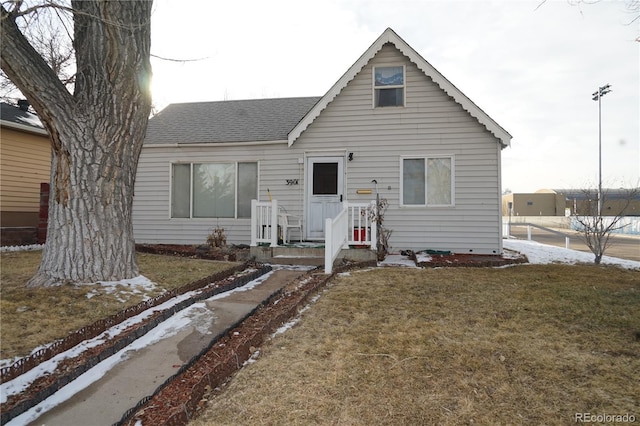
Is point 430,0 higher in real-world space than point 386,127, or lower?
higher

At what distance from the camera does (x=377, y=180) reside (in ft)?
31.7

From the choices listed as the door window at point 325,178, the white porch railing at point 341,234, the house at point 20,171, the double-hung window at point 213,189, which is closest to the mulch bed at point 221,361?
the white porch railing at point 341,234

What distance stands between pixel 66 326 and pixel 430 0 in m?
9.35

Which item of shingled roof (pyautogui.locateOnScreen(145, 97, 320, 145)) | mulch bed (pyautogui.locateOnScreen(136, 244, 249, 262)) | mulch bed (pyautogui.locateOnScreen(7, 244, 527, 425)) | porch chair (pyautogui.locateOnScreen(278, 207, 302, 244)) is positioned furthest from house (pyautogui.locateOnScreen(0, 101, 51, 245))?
mulch bed (pyautogui.locateOnScreen(7, 244, 527, 425))

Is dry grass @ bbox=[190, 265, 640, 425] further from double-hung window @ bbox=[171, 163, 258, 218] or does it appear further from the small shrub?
double-hung window @ bbox=[171, 163, 258, 218]

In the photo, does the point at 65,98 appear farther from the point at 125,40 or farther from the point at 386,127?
the point at 386,127

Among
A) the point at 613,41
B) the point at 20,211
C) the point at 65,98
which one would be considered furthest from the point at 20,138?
the point at 613,41

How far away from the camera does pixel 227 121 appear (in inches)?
464

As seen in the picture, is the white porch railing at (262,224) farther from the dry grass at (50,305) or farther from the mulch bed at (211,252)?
the dry grass at (50,305)

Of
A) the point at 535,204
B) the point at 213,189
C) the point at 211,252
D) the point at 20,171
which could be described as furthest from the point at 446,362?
the point at 535,204

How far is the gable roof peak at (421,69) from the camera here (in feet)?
29.4

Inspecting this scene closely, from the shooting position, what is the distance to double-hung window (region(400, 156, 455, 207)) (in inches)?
370

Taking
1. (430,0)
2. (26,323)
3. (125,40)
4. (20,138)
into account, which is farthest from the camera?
(20,138)

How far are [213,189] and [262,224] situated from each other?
8.78ft
